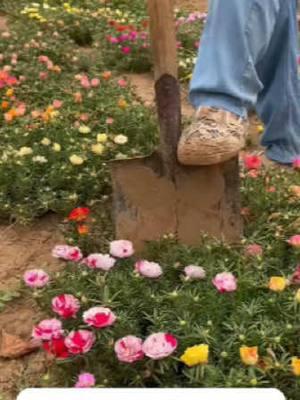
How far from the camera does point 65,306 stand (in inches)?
82.7

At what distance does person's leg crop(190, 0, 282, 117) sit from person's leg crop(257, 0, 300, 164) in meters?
0.34

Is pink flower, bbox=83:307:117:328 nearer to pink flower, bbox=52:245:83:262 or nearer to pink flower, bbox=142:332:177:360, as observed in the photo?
pink flower, bbox=142:332:177:360

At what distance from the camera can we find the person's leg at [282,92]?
2895 millimetres

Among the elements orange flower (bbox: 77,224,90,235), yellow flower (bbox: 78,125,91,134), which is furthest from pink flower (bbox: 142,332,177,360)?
yellow flower (bbox: 78,125,91,134)

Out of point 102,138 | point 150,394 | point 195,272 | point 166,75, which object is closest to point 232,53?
point 166,75

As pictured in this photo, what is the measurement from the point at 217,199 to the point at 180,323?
60cm

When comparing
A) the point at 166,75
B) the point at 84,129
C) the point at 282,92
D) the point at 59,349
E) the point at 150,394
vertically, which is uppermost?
the point at 166,75

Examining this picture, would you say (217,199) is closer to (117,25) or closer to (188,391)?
(188,391)

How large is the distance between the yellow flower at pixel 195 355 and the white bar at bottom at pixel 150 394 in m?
0.68

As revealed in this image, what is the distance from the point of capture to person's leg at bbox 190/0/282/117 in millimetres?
2473

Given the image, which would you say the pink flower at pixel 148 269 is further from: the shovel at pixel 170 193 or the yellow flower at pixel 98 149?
the yellow flower at pixel 98 149

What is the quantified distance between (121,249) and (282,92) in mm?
1123

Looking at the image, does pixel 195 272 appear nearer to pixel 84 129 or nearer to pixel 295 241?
pixel 295 241

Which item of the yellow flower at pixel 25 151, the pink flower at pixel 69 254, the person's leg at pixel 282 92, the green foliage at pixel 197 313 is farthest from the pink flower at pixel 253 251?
the yellow flower at pixel 25 151
